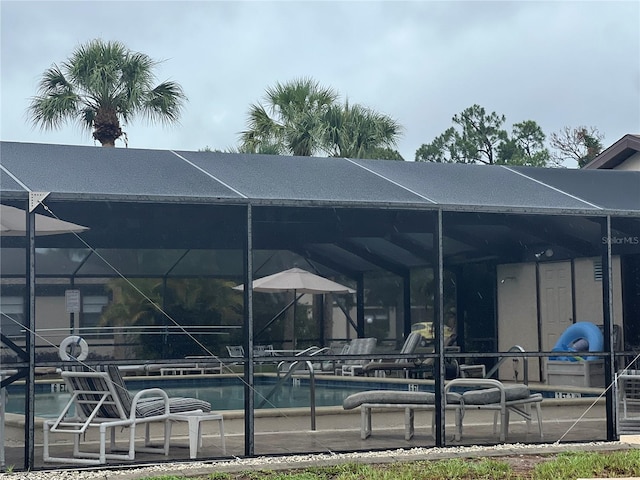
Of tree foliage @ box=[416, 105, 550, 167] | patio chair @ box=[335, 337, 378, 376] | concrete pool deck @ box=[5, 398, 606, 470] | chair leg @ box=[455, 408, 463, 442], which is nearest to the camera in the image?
concrete pool deck @ box=[5, 398, 606, 470]

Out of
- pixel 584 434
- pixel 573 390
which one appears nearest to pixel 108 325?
pixel 573 390

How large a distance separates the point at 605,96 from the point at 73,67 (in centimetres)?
1374

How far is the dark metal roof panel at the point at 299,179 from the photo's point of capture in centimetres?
845

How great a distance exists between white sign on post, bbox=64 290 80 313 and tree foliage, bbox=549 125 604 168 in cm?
2034

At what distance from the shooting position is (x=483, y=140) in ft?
115

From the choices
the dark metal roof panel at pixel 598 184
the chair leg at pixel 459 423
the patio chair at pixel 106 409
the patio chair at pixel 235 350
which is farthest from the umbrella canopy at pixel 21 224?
the patio chair at pixel 235 350

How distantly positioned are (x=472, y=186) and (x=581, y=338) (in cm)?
619

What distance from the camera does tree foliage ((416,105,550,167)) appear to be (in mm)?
34719

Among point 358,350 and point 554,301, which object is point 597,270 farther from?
point 358,350

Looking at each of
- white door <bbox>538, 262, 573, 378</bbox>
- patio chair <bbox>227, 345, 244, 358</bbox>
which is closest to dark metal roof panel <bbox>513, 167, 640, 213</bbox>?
white door <bbox>538, 262, 573, 378</bbox>

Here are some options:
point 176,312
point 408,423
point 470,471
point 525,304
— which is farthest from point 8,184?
point 176,312

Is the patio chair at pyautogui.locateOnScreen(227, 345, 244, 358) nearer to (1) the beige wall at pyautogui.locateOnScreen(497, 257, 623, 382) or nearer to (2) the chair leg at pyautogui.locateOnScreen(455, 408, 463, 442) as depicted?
(1) the beige wall at pyautogui.locateOnScreen(497, 257, 623, 382)

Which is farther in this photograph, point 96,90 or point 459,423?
point 96,90

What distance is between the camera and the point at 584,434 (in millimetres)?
9562
